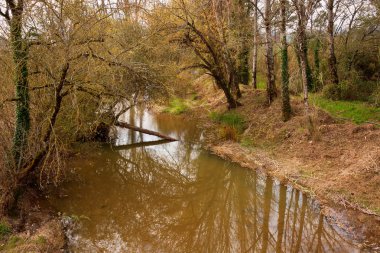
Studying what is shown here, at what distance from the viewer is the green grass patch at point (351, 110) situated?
12.0m

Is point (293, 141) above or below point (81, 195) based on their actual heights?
above

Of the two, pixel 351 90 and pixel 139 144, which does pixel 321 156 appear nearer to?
pixel 351 90

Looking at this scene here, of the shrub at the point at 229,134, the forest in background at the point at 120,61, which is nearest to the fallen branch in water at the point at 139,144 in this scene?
the forest in background at the point at 120,61

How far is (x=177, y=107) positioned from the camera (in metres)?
21.2

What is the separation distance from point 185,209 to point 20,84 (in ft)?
16.0

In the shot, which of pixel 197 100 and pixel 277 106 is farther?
pixel 197 100

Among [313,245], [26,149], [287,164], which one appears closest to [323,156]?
[287,164]

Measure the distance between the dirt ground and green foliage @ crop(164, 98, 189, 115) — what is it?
5.45 m

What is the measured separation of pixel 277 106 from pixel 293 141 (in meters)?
3.15

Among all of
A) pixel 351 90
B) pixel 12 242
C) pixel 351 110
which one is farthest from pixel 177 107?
pixel 12 242

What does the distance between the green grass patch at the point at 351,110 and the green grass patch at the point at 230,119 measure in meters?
3.36

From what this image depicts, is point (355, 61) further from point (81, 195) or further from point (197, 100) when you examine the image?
point (81, 195)

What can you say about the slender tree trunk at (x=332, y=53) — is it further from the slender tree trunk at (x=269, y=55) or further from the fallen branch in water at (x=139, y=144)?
the fallen branch in water at (x=139, y=144)

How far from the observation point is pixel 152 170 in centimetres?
1145
